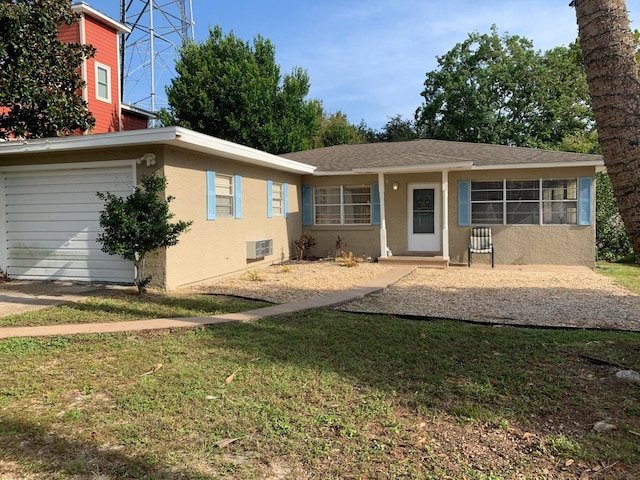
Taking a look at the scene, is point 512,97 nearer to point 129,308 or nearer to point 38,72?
point 38,72

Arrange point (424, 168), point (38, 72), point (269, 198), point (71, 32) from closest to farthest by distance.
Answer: point (38, 72), point (424, 168), point (269, 198), point (71, 32)

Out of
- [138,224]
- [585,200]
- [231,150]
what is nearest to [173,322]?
[138,224]

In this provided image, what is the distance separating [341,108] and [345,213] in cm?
2490

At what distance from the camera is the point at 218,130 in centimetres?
2381

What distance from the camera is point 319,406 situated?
3.57 metres

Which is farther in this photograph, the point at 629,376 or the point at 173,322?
the point at 173,322

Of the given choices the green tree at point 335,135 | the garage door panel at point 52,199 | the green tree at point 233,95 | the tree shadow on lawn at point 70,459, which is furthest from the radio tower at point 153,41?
the tree shadow on lawn at point 70,459

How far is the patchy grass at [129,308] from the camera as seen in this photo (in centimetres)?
636

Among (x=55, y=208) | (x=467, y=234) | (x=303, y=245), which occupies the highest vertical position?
(x=55, y=208)

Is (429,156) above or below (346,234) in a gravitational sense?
above

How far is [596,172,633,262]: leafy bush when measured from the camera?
14.5 meters

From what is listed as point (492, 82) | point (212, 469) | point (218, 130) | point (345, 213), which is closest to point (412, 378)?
point (212, 469)

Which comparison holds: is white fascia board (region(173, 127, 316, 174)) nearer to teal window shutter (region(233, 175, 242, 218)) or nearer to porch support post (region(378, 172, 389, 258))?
teal window shutter (region(233, 175, 242, 218))

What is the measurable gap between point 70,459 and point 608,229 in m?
15.8
